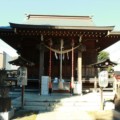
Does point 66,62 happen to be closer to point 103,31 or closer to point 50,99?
point 103,31

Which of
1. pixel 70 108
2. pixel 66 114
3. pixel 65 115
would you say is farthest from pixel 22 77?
pixel 65 115

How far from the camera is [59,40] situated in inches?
822

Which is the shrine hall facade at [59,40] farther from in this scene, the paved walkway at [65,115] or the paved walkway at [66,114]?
the paved walkway at [65,115]

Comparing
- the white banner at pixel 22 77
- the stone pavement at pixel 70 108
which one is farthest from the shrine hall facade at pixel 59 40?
the white banner at pixel 22 77

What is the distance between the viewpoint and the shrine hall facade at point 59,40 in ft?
62.6

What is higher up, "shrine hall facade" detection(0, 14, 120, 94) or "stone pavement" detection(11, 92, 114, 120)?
"shrine hall facade" detection(0, 14, 120, 94)

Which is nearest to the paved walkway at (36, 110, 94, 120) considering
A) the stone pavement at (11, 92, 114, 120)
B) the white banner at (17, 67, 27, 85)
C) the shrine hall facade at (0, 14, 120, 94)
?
the stone pavement at (11, 92, 114, 120)

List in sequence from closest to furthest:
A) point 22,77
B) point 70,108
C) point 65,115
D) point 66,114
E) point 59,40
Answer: point 65,115 → point 66,114 → point 70,108 → point 22,77 → point 59,40

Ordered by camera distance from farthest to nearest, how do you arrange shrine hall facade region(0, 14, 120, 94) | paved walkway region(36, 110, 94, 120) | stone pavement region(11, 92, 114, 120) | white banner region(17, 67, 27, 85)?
shrine hall facade region(0, 14, 120, 94), white banner region(17, 67, 27, 85), stone pavement region(11, 92, 114, 120), paved walkway region(36, 110, 94, 120)

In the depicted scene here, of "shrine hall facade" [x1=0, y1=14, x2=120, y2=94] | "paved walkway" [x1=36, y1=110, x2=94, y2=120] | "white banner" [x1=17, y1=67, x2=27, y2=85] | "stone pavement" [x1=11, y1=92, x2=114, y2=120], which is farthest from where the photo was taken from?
"shrine hall facade" [x1=0, y1=14, x2=120, y2=94]

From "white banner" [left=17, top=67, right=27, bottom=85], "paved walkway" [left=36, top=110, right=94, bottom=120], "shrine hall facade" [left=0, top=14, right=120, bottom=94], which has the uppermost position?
"shrine hall facade" [left=0, top=14, right=120, bottom=94]

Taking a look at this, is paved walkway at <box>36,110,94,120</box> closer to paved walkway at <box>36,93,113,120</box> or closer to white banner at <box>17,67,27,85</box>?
paved walkway at <box>36,93,113,120</box>

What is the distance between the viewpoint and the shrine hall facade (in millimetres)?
19094

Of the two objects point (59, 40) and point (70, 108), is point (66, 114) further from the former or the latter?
point (59, 40)
